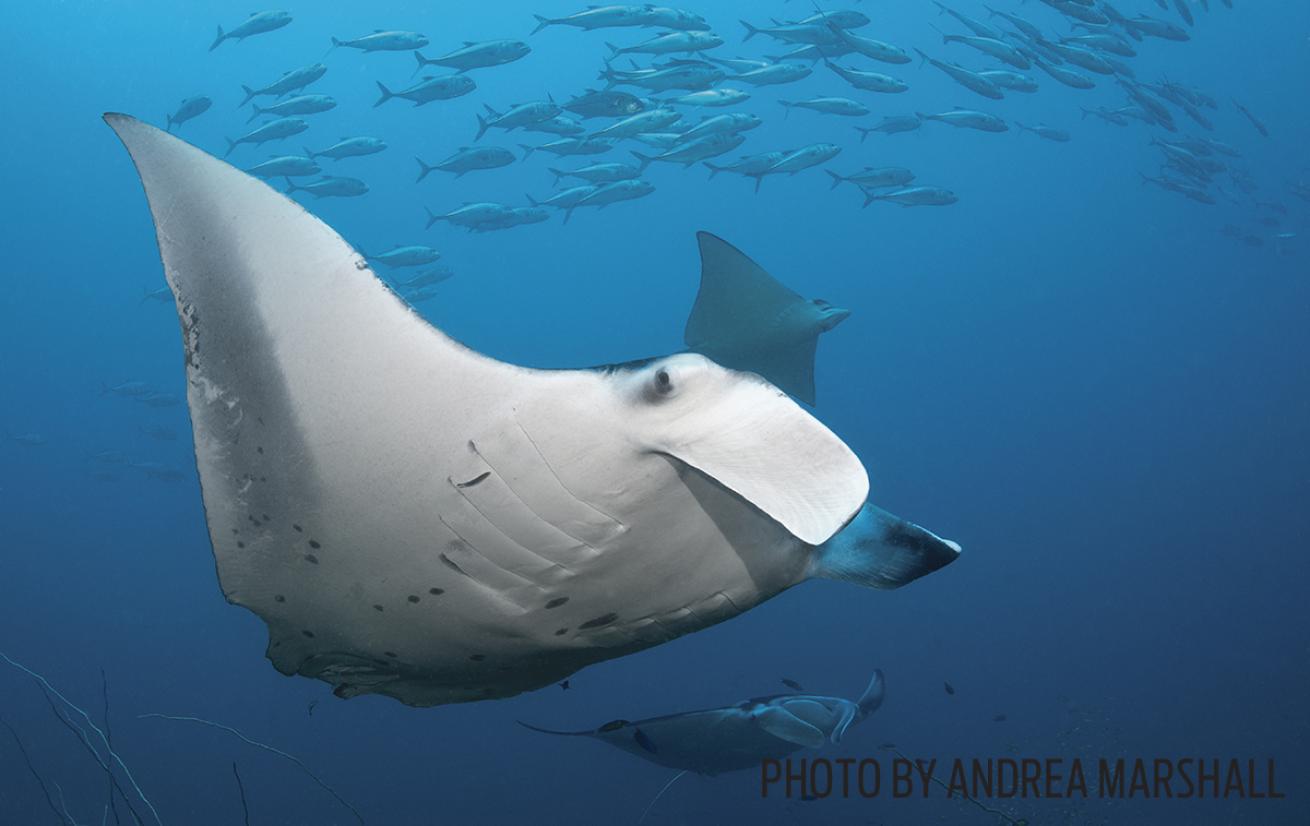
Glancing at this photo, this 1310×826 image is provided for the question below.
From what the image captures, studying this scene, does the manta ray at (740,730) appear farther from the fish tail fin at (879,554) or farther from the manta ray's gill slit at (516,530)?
the manta ray's gill slit at (516,530)

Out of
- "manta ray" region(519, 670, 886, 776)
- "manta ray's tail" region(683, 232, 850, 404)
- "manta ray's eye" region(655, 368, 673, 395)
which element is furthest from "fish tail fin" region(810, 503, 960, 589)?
"manta ray's tail" region(683, 232, 850, 404)

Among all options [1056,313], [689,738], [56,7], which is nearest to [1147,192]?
[1056,313]

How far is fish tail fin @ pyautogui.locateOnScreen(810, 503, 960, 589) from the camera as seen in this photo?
1667mm

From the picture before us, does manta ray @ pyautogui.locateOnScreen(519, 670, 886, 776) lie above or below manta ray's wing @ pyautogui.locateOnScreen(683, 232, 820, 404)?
below

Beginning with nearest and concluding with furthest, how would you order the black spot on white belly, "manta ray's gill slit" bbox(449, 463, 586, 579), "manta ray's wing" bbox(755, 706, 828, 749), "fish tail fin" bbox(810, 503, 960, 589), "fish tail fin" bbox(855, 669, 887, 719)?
"manta ray's gill slit" bbox(449, 463, 586, 579)
the black spot on white belly
"fish tail fin" bbox(810, 503, 960, 589)
"manta ray's wing" bbox(755, 706, 828, 749)
"fish tail fin" bbox(855, 669, 887, 719)

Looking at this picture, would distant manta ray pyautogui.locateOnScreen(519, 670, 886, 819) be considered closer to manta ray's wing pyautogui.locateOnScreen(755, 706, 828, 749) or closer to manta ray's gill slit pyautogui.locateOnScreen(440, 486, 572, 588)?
manta ray's wing pyautogui.locateOnScreen(755, 706, 828, 749)

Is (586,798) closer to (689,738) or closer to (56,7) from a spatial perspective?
(689,738)

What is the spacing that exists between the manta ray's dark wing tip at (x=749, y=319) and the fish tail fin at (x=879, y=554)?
159 inches

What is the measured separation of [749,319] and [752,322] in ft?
0.11

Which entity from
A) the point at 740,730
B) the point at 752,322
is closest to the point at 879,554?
the point at 740,730

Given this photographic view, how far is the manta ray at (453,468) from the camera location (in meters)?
1.13

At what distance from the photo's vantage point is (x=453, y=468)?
1.33 metres

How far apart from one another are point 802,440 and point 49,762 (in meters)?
13.5

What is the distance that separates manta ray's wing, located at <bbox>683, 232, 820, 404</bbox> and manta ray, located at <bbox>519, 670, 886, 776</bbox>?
237 centimetres
